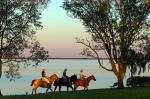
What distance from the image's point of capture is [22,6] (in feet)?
204

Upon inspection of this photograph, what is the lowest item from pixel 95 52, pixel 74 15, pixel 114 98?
pixel 114 98

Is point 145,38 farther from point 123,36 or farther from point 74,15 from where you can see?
point 74,15

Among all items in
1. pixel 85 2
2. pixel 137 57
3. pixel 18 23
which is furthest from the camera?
pixel 137 57

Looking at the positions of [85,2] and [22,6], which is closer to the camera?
[22,6]

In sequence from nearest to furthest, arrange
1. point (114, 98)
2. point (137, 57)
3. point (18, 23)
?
point (114, 98) < point (18, 23) < point (137, 57)

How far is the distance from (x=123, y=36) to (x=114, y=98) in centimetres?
2682

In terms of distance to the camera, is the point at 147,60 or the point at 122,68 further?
the point at 147,60

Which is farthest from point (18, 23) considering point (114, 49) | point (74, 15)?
point (114, 49)

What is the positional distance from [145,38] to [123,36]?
2972 mm

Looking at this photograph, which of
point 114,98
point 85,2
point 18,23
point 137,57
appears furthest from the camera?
point 137,57

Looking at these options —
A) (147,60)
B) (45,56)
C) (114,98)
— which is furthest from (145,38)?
(114,98)

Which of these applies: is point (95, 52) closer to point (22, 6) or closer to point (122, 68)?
point (122, 68)

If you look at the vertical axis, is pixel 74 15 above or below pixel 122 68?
above

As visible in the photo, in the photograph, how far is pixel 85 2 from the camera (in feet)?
217
